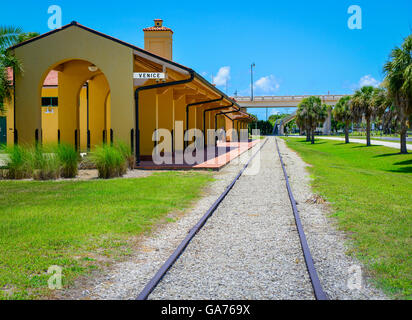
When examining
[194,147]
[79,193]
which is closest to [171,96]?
[194,147]

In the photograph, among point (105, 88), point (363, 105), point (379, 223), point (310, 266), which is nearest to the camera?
point (310, 266)

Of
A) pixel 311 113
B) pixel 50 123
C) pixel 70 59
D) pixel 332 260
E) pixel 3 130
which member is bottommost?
pixel 332 260

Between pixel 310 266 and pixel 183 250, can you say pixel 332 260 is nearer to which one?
pixel 310 266

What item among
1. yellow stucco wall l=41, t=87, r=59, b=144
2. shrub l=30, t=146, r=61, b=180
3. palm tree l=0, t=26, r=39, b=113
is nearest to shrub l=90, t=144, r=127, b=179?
shrub l=30, t=146, r=61, b=180

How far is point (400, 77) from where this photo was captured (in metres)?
23.4

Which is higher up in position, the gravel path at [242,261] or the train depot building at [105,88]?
the train depot building at [105,88]

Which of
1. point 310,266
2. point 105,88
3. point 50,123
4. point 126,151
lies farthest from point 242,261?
point 50,123

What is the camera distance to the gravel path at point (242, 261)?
4199 mm

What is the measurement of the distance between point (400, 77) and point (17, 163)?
20.1 meters

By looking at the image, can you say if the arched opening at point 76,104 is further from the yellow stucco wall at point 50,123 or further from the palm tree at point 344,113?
the palm tree at point 344,113

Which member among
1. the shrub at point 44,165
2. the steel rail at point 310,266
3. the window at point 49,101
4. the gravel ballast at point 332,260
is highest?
the window at point 49,101

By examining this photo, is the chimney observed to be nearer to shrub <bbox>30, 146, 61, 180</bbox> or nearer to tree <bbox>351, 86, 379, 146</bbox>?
shrub <bbox>30, 146, 61, 180</bbox>

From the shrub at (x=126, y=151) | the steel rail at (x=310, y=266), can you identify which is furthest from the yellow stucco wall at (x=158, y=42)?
the steel rail at (x=310, y=266)

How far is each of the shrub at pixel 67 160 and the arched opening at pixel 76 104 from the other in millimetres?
1007
